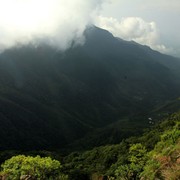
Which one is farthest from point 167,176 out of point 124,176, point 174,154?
point 124,176

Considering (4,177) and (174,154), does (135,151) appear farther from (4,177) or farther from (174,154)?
(174,154)

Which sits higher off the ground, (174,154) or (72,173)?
(174,154)

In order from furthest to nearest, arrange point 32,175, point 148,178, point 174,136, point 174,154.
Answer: point 32,175, point 174,136, point 174,154, point 148,178

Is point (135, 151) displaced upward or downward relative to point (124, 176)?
upward

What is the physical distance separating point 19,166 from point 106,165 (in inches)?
2294

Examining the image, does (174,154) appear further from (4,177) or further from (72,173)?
(72,173)

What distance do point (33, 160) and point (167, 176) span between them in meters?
70.7

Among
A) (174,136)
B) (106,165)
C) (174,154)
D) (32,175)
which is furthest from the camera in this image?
(106,165)

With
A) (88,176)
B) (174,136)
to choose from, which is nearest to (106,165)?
(88,176)

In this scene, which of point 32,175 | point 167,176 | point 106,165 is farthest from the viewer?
point 106,165

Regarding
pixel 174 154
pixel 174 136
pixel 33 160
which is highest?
pixel 174 136

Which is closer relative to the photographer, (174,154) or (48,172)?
(174,154)

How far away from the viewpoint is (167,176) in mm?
23984

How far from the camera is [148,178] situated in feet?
122
